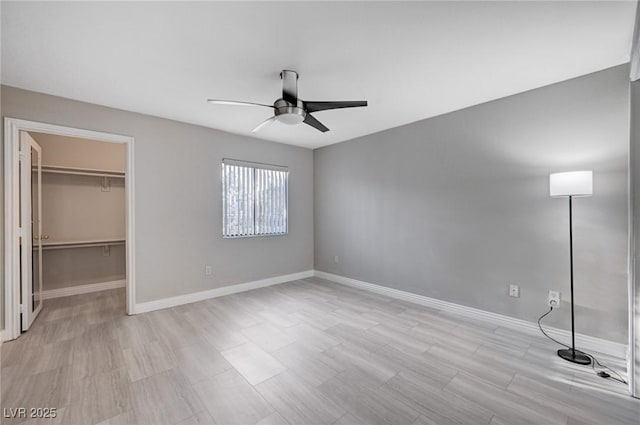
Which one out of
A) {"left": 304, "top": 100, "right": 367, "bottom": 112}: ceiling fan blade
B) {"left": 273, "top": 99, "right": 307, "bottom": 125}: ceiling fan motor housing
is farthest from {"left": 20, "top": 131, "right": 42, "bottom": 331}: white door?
{"left": 304, "top": 100, "right": 367, "bottom": 112}: ceiling fan blade

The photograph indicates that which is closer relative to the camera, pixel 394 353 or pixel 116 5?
pixel 116 5

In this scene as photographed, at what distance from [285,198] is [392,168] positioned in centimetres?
202

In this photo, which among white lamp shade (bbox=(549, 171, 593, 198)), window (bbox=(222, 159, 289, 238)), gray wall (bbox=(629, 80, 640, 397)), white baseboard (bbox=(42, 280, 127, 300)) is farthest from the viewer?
window (bbox=(222, 159, 289, 238))

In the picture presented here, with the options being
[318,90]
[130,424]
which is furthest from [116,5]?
[130,424]

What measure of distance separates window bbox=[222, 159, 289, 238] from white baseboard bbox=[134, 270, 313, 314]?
2.73 feet

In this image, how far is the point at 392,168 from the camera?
13.5 ft

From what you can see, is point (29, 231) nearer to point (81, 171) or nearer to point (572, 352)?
point (81, 171)

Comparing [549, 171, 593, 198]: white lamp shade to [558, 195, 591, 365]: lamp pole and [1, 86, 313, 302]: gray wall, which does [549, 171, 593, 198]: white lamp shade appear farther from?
[1, 86, 313, 302]: gray wall

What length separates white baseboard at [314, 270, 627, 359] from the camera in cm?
238

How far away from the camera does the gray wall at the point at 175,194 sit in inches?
121

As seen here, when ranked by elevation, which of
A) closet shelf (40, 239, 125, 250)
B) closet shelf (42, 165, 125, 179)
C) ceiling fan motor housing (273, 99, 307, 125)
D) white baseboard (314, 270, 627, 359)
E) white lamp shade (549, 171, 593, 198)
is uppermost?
ceiling fan motor housing (273, 99, 307, 125)

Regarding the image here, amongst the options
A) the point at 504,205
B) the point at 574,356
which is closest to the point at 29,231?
the point at 504,205

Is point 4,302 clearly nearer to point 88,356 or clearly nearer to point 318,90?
point 88,356

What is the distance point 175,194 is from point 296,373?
114 inches
